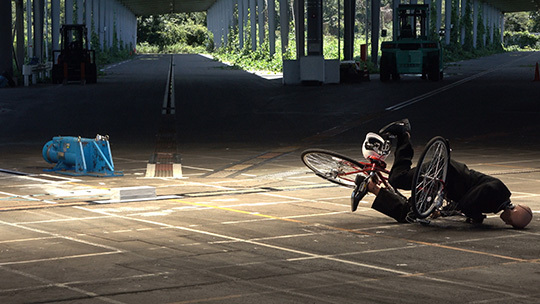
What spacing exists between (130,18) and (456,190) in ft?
443

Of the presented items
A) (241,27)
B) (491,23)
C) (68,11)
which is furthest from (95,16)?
(491,23)

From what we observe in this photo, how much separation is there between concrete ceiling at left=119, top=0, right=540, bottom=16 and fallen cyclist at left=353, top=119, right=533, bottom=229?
4369 inches

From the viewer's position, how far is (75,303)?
22.5 ft

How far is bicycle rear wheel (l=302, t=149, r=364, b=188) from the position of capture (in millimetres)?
10836

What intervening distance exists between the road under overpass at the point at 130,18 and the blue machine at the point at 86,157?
30071 millimetres

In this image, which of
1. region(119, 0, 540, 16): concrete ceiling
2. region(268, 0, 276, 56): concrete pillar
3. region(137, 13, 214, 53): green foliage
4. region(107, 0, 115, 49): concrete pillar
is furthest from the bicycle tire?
region(137, 13, 214, 53): green foliage

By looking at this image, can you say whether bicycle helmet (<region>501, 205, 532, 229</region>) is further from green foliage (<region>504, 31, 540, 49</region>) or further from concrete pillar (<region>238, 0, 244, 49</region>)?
green foliage (<region>504, 31, 540, 49</region>)

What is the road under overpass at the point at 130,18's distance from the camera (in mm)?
47062

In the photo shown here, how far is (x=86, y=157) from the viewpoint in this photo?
51.6ft

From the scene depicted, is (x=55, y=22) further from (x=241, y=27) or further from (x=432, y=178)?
(x=432, y=178)

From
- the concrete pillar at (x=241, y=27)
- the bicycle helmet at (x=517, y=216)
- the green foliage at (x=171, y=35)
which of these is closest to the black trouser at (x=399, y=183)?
the bicycle helmet at (x=517, y=216)

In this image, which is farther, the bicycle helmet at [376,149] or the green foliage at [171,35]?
the green foliage at [171,35]

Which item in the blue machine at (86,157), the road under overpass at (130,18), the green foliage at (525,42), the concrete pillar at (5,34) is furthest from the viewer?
the green foliage at (525,42)

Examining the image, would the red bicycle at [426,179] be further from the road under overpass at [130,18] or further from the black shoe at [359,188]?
the road under overpass at [130,18]
